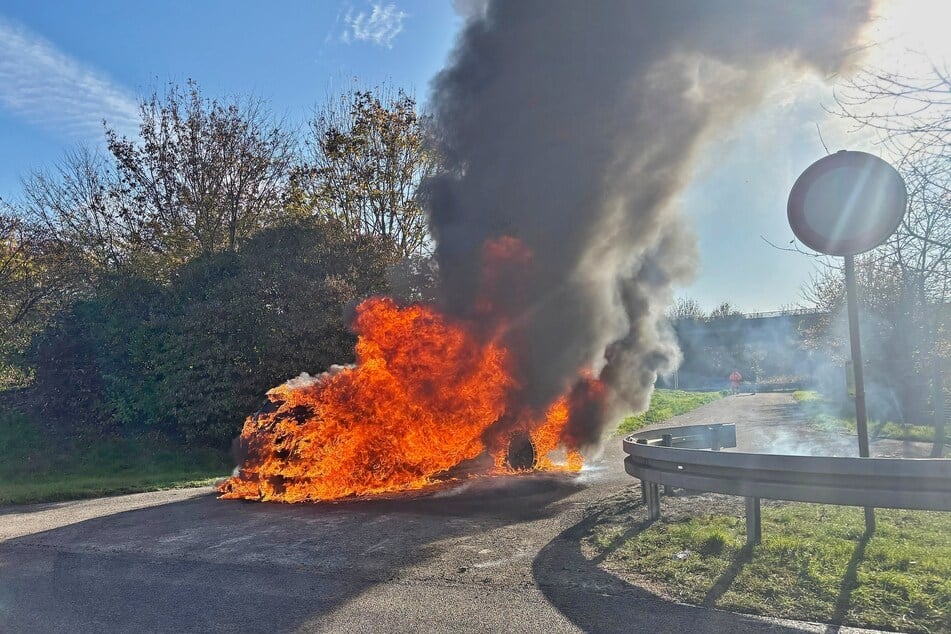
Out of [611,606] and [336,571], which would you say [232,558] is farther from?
[611,606]

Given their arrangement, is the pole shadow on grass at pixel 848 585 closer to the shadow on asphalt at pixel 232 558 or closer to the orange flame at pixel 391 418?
the shadow on asphalt at pixel 232 558

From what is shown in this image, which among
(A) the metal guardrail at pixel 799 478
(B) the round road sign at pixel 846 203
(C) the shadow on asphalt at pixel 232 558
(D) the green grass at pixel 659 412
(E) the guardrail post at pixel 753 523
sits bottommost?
(D) the green grass at pixel 659 412

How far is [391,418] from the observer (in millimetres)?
10609

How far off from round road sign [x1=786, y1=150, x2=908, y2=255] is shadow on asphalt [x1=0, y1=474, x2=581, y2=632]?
14.9 feet

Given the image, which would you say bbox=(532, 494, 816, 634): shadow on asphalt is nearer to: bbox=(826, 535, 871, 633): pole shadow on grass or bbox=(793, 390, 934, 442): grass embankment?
bbox=(826, 535, 871, 633): pole shadow on grass

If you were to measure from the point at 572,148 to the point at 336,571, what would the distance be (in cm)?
829

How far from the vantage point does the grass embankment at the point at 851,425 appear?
613 inches

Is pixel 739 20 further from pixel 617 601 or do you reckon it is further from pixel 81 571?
pixel 81 571

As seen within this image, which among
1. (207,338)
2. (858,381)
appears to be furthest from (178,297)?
(858,381)

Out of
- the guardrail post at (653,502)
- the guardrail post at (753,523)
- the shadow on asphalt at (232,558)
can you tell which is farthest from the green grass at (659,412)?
the guardrail post at (753,523)

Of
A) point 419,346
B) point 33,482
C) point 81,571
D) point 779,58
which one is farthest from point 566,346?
point 33,482

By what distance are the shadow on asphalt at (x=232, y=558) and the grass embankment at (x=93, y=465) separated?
4.48 metres

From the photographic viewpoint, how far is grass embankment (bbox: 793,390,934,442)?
15578mm

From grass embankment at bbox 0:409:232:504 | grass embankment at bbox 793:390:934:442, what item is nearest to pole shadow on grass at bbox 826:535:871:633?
grass embankment at bbox 793:390:934:442
